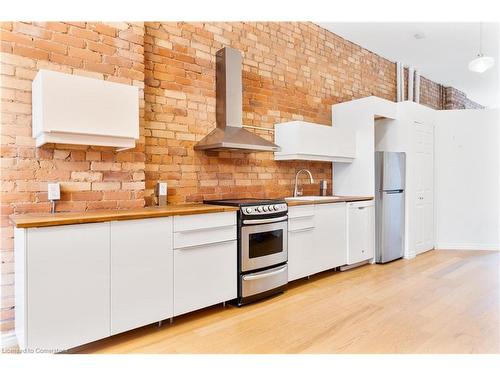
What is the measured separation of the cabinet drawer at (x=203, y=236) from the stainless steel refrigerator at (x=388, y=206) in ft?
8.20

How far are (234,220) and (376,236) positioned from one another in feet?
8.16

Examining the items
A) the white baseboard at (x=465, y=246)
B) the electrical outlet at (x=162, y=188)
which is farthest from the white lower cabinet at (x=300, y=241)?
the white baseboard at (x=465, y=246)

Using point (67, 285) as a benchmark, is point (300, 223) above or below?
above

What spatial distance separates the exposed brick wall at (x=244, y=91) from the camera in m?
3.29

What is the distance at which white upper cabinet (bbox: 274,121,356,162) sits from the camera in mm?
4141

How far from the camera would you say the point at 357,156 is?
4.79 meters

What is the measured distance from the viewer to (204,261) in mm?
2803

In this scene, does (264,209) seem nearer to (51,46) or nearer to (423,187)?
(51,46)

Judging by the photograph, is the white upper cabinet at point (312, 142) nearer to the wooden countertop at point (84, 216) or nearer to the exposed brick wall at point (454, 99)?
the wooden countertop at point (84, 216)

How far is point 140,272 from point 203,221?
62 centimetres

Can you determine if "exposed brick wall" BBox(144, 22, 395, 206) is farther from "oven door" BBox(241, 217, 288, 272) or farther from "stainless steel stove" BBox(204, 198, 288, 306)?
"oven door" BBox(241, 217, 288, 272)

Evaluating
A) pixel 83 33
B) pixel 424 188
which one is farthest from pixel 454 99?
pixel 83 33

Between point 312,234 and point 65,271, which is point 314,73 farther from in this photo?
point 65,271

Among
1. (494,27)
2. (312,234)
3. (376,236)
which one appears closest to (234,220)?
(312,234)
